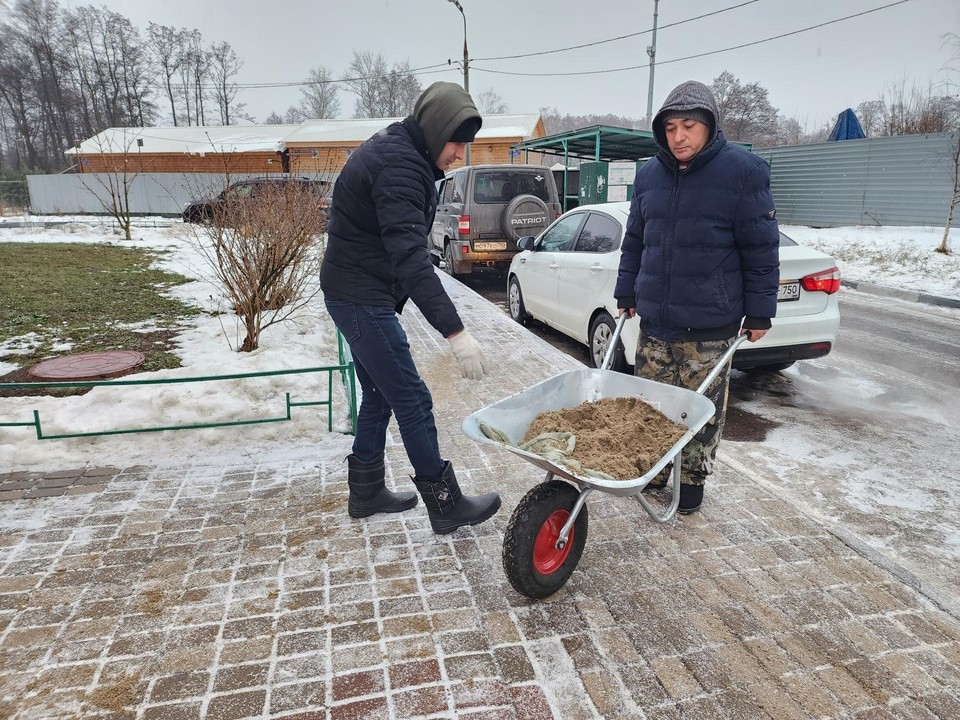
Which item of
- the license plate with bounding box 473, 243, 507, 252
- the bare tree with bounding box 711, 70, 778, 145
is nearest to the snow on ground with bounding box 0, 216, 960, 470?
the license plate with bounding box 473, 243, 507, 252

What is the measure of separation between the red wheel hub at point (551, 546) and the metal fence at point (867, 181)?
17.3 metres

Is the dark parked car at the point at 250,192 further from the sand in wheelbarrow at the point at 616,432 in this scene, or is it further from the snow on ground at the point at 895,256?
the snow on ground at the point at 895,256

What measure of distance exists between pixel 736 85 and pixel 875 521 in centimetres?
4863

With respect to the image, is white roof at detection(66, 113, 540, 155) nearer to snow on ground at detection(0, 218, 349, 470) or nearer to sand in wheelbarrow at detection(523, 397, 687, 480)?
snow on ground at detection(0, 218, 349, 470)

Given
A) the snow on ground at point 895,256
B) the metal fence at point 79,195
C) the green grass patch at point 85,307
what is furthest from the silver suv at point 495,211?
the metal fence at point 79,195

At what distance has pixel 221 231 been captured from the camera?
570cm

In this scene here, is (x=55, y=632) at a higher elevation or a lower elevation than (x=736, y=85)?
lower

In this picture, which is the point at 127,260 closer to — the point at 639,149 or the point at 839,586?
the point at 839,586

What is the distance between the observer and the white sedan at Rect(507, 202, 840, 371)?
17.0 feet

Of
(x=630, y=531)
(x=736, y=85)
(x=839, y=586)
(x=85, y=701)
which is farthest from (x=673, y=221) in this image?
(x=736, y=85)

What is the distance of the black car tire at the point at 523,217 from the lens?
10.2 m

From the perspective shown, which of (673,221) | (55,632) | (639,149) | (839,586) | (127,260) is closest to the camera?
(55,632)

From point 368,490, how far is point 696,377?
1.81 metres

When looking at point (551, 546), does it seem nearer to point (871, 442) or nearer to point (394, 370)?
point (394, 370)
